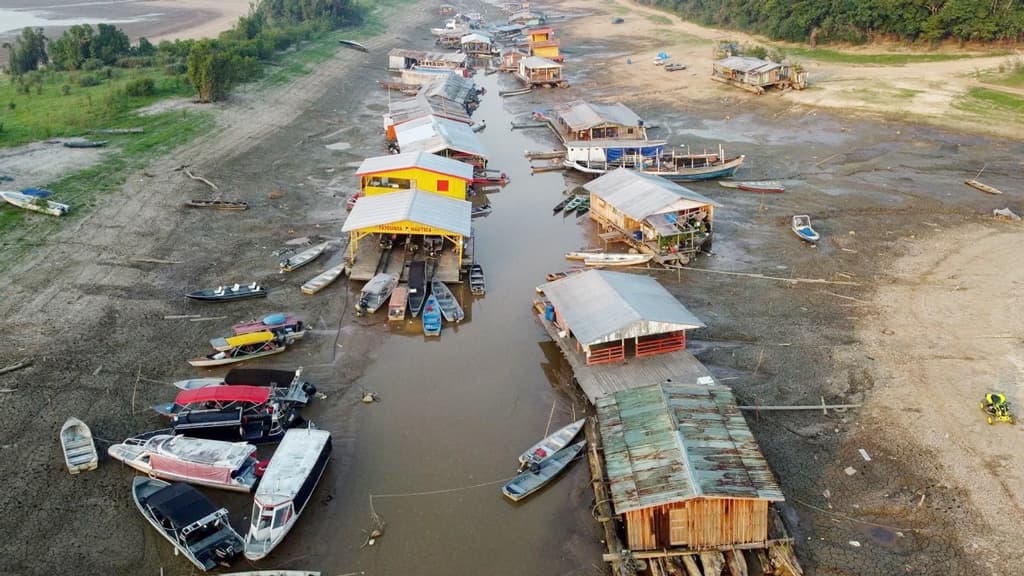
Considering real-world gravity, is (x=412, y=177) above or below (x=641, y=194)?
above

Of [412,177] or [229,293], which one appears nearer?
[229,293]

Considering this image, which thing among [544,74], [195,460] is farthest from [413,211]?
[544,74]

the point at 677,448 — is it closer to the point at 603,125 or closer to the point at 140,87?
the point at 603,125

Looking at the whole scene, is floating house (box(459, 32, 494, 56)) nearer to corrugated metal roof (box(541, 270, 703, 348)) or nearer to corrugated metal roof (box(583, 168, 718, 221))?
corrugated metal roof (box(583, 168, 718, 221))

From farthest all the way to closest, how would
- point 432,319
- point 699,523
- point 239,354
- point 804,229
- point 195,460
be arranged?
point 804,229 < point 432,319 < point 239,354 < point 195,460 < point 699,523

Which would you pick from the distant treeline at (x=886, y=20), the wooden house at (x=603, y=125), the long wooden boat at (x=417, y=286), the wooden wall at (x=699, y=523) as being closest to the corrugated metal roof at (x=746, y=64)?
the distant treeline at (x=886, y=20)

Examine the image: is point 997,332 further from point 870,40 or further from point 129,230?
point 870,40

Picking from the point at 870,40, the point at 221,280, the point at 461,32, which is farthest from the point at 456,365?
the point at 461,32

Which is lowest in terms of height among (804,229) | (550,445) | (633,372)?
(550,445)

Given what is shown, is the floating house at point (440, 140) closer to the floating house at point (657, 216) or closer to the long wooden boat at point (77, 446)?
the floating house at point (657, 216)
